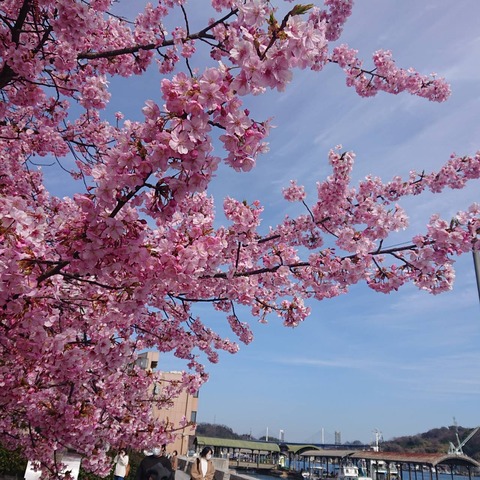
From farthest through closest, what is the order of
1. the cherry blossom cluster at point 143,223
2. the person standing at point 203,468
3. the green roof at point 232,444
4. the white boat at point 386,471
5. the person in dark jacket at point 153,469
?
the green roof at point 232,444
the white boat at point 386,471
the person standing at point 203,468
the person in dark jacket at point 153,469
the cherry blossom cluster at point 143,223

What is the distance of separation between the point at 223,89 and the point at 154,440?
7.44 metres

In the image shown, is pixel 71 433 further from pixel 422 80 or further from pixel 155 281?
pixel 422 80

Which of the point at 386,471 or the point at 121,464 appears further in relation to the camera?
the point at 386,471

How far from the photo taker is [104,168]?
2314 millimetres

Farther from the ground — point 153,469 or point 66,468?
point 153,469

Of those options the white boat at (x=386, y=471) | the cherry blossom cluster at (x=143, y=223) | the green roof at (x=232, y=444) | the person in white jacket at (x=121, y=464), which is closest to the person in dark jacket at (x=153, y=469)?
the cherry blossom cluster at (x=143, y=223)

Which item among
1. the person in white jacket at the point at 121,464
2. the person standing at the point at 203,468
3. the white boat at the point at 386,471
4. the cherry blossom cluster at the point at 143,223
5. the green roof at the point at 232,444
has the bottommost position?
the white boat at the point at 386,471

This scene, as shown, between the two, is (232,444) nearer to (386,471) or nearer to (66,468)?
(386,471)

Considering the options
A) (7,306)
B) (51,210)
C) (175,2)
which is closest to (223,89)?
(7,306)

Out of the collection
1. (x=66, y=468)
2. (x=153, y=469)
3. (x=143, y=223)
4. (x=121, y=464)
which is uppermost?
(x=143, y=223)

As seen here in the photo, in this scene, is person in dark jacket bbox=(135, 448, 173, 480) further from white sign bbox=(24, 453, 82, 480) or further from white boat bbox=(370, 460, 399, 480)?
white boat bbox=(370, 460, 399, 480)

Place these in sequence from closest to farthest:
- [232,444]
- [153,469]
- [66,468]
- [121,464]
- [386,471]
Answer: [153,469] < [66,468] < [121,464] < [232,444] < [386,471]

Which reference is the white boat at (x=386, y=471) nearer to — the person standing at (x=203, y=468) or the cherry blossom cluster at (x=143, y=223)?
the person standing at (x=203, y=468)

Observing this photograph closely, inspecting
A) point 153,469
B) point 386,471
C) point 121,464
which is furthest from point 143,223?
point 386,471
